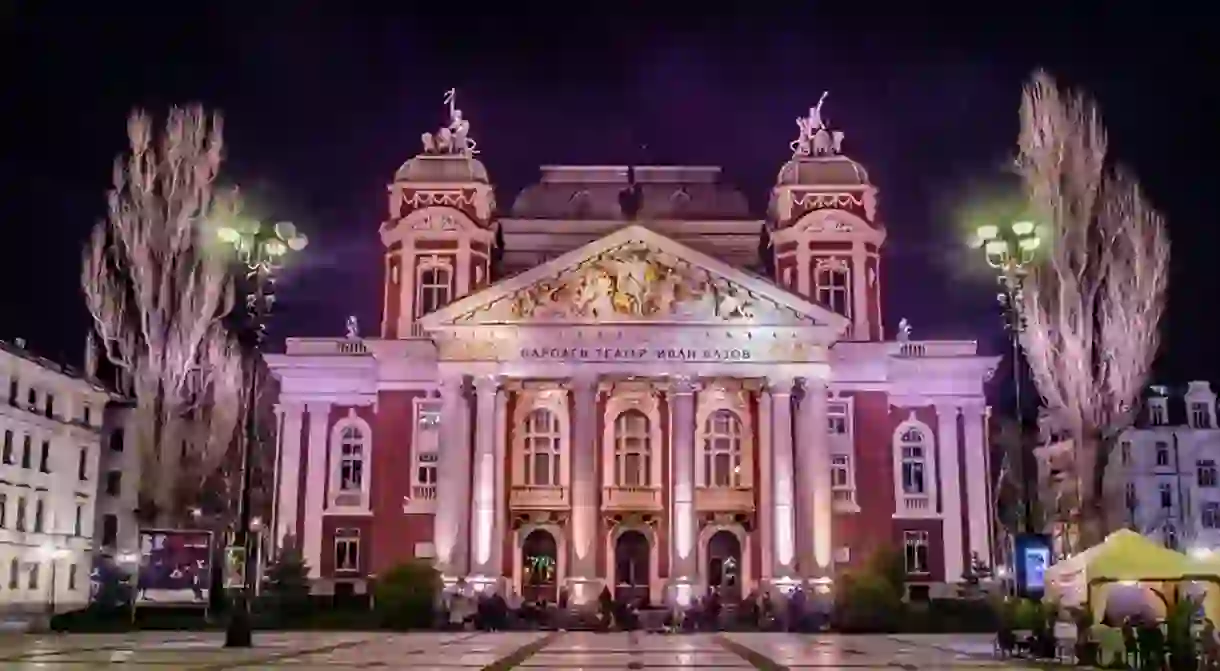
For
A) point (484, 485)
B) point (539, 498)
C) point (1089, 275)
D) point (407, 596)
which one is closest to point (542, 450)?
point (539, 498)

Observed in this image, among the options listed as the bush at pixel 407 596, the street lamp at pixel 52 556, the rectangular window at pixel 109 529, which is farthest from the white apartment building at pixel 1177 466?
the street lamp at pixel 52 556

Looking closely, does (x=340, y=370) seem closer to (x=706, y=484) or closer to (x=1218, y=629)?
(x=706, y=484)

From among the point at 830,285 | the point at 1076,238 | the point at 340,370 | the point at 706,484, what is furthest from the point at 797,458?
the point at 340,370

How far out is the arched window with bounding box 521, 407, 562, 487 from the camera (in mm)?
60031

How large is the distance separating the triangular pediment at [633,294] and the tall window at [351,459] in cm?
882

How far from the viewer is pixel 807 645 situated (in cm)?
3441

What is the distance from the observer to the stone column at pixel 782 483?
2172 inches

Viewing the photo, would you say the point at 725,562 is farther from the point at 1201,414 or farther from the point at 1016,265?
the point at 1201,414

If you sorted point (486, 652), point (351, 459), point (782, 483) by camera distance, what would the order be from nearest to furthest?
point (486, 652) < point (782, 483) < point (351, 459)

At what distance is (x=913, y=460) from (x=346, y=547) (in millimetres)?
27488

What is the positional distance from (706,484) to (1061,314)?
1922cm

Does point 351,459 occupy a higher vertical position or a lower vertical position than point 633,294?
lower

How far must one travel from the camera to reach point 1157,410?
8469 centimetres

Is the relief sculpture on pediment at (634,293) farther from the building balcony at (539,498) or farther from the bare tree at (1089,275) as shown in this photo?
the bare tree at (1089,275)
